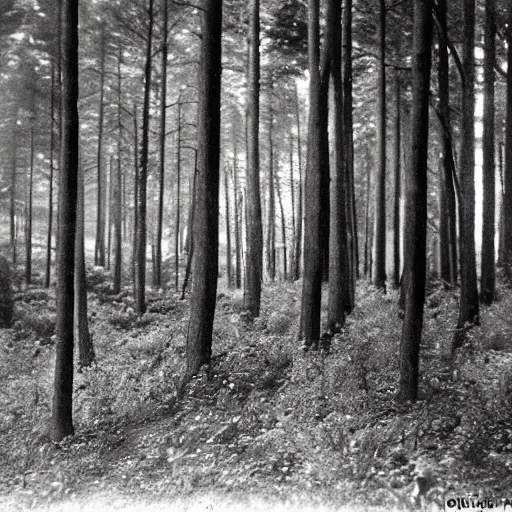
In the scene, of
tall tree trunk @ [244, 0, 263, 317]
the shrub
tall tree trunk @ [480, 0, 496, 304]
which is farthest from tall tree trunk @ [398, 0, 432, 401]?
the shrub

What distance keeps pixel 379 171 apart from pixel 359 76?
524 centimetres

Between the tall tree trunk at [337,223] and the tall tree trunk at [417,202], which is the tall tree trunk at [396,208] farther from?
the tall tree trunk at [417,202]

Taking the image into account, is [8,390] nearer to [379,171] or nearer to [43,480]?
[43,480]

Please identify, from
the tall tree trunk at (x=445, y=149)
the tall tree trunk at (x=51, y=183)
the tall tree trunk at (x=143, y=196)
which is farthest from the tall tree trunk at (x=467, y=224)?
the tall tree trunk at (x=51, y=183)

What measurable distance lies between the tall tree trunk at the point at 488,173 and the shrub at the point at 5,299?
14.4 m

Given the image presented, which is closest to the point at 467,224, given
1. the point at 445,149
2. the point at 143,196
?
the point at 445,149

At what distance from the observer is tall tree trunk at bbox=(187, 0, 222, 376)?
788cm

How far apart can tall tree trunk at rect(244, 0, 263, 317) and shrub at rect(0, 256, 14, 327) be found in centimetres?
850

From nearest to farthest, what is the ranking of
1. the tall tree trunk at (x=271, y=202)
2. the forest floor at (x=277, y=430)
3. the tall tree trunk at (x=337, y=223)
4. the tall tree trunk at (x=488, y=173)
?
the forest floor at (x=277, y=430), the tall tree trunk at (x=337, y=223), the tall tree trunk at (x=488, y=173), the tall tree trunk at (x=271, y=202)

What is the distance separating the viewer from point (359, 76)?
60.1 ft

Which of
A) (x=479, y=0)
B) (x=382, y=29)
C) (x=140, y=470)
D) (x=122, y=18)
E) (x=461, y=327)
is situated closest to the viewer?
(x=140, y=470)

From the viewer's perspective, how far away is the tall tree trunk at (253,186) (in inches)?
509

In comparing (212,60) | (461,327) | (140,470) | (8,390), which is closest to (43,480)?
(140,470)

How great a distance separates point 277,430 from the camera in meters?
6.64
